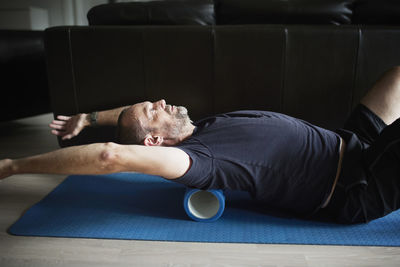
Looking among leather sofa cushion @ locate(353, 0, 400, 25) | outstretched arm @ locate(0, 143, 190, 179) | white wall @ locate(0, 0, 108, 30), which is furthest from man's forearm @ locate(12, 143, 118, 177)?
white wall @ locate(0, 0, 108, 30)

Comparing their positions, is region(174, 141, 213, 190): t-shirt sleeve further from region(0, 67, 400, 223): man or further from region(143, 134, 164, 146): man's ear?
region(143, 134, 164, 146): man's ear

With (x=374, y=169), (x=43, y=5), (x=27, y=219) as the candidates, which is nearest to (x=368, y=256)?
(x=374, y=169)

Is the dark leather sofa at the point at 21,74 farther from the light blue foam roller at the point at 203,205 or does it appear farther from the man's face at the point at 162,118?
the light blue foam roller at the point at 203,205

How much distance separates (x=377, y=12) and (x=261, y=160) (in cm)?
118

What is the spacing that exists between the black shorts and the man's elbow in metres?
0.81

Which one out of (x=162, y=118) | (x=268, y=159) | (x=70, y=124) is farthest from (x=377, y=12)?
(x=70, y=124)

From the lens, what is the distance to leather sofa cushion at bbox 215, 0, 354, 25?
1779 mm

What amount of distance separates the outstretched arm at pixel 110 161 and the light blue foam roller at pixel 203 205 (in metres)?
0.24

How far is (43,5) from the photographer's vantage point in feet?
15.5

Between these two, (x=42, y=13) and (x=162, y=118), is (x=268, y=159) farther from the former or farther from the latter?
(x=42, y=13)

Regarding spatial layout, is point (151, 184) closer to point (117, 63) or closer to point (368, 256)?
point (117, 63)

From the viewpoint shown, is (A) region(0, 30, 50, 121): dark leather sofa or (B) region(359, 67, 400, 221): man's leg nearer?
(B) region(359, 67, 400, 221): man's leg

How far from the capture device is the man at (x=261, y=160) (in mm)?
1047

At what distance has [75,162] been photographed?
1.03 m
